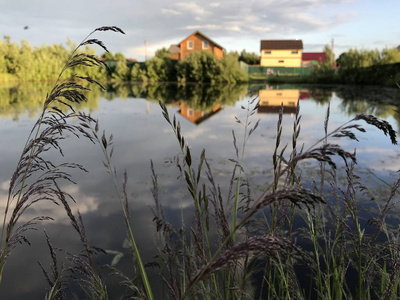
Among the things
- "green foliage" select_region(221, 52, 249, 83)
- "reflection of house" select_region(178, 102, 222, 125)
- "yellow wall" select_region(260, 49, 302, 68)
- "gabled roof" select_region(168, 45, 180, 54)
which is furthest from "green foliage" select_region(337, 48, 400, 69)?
"gabled roof" select_region(168, 45, 180, 54)

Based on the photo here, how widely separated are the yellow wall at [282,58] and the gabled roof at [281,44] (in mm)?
624

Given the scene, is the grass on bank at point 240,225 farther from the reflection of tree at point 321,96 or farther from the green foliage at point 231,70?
the green foliage at point 231,70

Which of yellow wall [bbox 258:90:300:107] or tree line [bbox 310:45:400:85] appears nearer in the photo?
yellow wall [bbox 258:90:300:107]

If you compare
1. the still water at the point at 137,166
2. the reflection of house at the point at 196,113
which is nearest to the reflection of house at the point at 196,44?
the reflection of house at the point at 196,113

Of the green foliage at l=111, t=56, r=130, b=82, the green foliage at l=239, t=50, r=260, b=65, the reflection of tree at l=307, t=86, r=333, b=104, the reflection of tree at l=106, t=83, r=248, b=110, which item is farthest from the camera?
the green foliage at l=239, t=50, r=260, b=65

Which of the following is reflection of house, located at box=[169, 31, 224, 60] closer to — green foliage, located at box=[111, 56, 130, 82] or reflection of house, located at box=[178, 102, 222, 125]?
green foliage, located at box=[111, 56, 130, 82]

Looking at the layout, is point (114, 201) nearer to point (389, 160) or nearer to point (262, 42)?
point (389, 160)

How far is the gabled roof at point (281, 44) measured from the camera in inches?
2212

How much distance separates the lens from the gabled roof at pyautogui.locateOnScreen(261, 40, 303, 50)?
56188mm

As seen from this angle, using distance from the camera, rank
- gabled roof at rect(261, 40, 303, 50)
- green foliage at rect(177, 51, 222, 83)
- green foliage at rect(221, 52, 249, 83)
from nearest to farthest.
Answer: green foliage at rect(221, 52, 249, 83), green foliage at rect(177, 51, 222, 83), gabled roof at rect(261, 40, 303, 50)

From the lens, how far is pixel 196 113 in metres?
15.6

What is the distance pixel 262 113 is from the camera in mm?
15586

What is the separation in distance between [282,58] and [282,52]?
3.65ft

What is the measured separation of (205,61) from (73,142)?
30.8 meters
